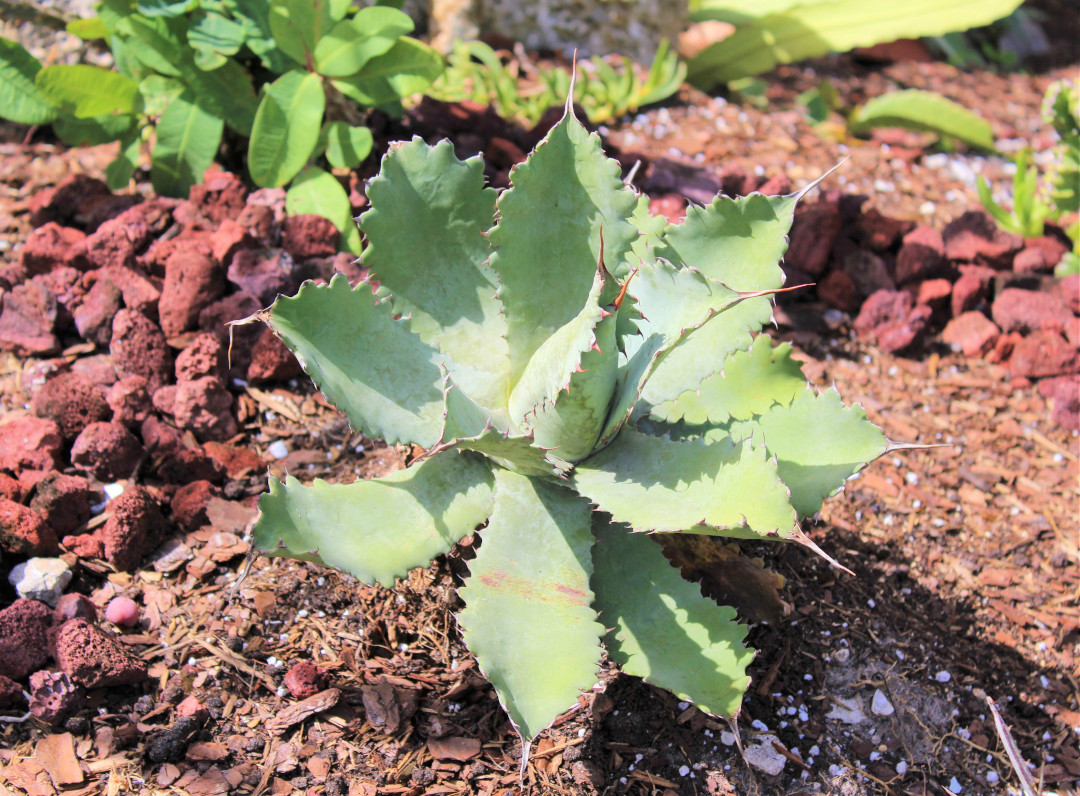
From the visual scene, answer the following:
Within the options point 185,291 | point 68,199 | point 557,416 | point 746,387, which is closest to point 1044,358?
point 746,387

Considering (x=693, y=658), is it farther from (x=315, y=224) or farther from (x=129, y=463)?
(x=315, y=224)

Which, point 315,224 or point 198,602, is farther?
point 315,224

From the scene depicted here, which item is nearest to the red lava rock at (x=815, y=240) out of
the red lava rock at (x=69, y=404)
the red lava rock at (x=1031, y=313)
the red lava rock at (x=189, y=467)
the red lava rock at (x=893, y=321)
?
the red lava rock at (x=893, y=321)

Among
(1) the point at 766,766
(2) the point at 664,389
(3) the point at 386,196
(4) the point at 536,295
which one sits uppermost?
(3) the point at 386,196

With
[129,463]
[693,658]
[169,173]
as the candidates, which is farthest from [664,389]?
[169,173]

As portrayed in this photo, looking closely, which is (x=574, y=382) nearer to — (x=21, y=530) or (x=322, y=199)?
(x=21, y=530)

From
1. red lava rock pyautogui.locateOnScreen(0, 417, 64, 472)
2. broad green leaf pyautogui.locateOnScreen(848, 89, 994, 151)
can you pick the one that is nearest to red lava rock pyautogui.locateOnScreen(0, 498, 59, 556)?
red lava rock pyautogui.locateOnScreen(0, 417, 64, 472)

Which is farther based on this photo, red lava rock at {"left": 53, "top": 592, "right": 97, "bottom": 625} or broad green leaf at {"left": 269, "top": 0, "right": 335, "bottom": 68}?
broad green leaf at {"left": 269, "top": 0, "right": 335, "bottom": 68}

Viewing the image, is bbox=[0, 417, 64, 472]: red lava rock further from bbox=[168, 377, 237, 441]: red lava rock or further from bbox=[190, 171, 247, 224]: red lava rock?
bbox=[190, 171, 247, 224]: red lava rock
